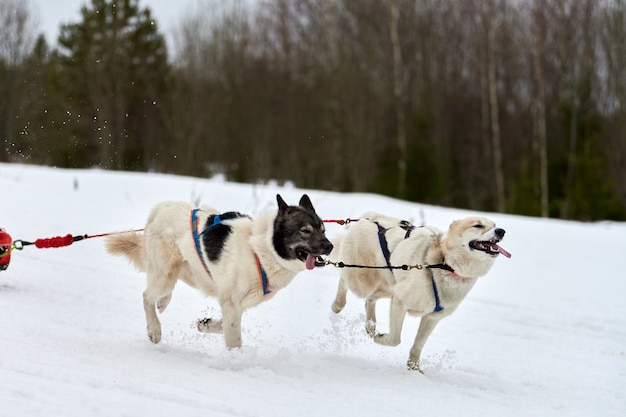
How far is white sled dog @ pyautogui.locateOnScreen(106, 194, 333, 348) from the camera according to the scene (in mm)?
4555

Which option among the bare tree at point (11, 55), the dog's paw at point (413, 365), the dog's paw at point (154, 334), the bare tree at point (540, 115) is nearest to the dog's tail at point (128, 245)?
the dog's paw at point (154, 334)

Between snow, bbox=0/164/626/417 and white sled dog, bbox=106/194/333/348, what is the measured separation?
0.35 meters

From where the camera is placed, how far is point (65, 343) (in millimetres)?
4418

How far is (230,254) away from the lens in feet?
15.2

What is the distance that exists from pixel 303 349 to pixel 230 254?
1.15m

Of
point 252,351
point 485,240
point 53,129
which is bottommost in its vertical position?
point 252,351

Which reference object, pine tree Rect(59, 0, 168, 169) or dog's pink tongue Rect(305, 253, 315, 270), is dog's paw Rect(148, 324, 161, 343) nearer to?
dog's pink tongue Rect(305, 253, 315, 270)

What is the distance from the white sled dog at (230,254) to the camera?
4.55 metres

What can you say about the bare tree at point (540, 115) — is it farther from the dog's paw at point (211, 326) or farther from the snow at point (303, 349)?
the dog's paw at point (211, 326)

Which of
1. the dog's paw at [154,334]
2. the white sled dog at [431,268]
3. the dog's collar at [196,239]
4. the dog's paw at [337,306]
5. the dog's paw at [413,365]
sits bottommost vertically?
the dog's paw at [413,365]

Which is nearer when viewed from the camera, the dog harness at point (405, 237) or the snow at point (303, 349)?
the snow at point (303, 349)

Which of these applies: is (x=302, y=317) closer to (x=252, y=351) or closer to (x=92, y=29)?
(x=252, y=351)

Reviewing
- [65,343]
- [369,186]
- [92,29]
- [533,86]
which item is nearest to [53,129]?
[92,29]

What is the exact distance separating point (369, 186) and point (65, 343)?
19.9m
